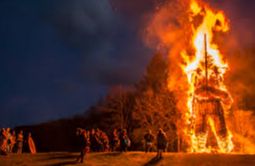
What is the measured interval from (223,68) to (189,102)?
4244mm

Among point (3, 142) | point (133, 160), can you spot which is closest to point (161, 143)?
point (133, 160)

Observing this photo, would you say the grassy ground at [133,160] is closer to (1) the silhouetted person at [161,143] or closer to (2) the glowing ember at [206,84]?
(1) the silhouetted person at [161,143]

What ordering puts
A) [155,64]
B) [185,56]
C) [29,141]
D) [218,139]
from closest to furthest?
[29,141], [218,139], [185,56], [155,64]

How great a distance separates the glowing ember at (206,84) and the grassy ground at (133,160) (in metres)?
11.6

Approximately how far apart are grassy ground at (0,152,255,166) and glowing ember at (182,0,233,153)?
37.9 feet

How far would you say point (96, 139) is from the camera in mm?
34344

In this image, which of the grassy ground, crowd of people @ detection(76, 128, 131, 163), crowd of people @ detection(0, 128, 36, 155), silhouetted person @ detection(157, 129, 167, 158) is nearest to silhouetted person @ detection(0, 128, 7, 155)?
crowd of people @ detection(0, 128, 36, 155)

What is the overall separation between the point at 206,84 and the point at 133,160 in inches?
575

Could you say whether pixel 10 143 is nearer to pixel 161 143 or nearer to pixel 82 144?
pixel 82 144

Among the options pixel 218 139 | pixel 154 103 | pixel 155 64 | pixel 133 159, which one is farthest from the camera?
pixel 155 64

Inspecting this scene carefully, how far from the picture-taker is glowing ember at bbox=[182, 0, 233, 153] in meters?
41.4

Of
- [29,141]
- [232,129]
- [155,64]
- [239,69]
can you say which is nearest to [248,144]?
[232,129]

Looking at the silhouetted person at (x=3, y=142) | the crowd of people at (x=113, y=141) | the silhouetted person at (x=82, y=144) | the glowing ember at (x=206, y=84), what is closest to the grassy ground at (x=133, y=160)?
the silhouetted person at (x=82, y=144)

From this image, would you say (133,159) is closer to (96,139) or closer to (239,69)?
(96,139)
